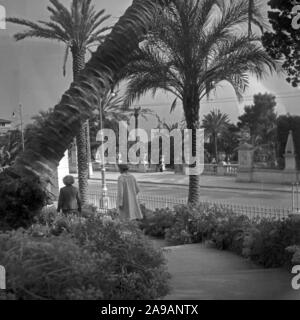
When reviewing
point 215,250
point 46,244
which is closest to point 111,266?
point 46,244

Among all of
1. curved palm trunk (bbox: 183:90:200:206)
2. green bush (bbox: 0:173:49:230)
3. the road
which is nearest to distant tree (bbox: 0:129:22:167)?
green bush (bbox: 0:173:49:230)

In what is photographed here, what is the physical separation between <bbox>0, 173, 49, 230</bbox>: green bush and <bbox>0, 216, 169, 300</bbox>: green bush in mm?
153

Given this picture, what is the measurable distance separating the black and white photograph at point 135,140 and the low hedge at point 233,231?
0.02 m

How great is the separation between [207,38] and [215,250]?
4567 millimetres

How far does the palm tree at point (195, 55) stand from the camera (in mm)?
9570

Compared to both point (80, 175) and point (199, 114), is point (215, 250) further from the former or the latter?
point (80, 175)

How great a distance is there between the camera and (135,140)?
905 centimetres

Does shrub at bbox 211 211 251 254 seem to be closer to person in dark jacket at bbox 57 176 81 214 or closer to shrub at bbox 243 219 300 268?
shrub at bbox 243 219 300 268

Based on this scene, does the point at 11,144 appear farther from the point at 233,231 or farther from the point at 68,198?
the point at 233,231

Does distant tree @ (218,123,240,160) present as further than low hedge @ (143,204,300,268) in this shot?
Yes

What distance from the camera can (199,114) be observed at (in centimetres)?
1011

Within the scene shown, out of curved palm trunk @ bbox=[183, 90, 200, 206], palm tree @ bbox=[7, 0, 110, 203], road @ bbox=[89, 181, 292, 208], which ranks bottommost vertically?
road @ bbox=[89, 181, 292, 208]

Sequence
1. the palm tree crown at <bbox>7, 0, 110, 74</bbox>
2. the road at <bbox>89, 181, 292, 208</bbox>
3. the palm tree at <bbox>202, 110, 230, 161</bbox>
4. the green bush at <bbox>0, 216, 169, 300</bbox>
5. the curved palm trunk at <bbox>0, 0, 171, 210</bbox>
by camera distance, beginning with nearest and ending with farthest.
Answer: the green bush at <bbox>0, 216, 169, 300</bbox> → the curved palm trunk at <bbox>0, 0, 171, 210</bbox> → the palm tree crown at <bbox>7, 0, 110, 74</bbox> → the palm tree at <bbox>202, 110, 230, 161</bbox> → the road at <bbox>89, 181, 292, 208</bbox>

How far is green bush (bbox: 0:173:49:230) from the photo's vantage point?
4234mm
